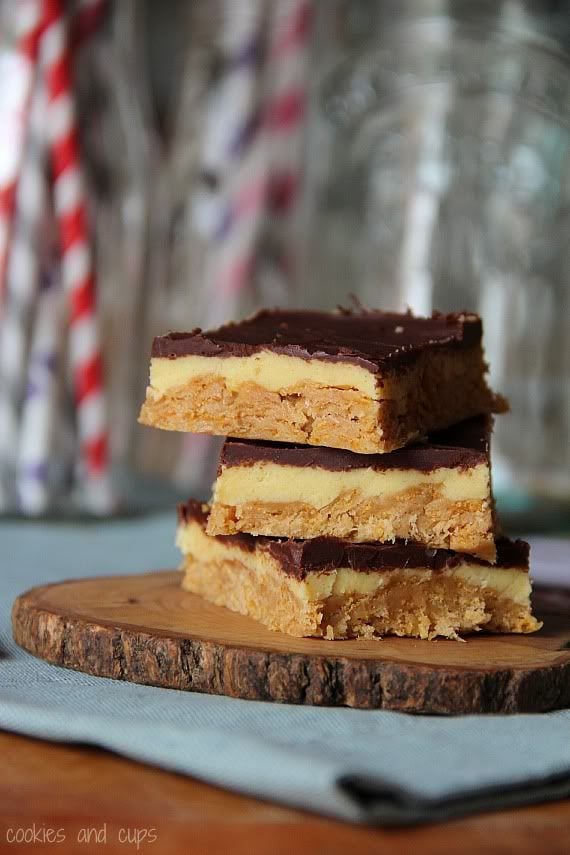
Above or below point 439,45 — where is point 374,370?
below

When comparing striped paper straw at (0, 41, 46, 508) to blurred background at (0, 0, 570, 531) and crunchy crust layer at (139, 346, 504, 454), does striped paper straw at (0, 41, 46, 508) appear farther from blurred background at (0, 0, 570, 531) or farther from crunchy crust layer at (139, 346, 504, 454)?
crunchy crust layer at (139, 346, 504, 454)

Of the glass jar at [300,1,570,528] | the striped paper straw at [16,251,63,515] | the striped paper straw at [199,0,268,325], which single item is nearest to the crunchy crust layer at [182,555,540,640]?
the striped paper straw at [16,251,63,515]

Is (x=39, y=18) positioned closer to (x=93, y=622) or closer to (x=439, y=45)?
(x=439, y=45)

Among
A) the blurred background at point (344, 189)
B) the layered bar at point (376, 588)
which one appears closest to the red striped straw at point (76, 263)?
the blurred background at point (344, 189)

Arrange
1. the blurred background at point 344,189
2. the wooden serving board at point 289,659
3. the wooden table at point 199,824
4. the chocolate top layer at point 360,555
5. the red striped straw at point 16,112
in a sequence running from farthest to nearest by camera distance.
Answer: the blurred background at point 344,189 → the red striped straw at point 16,112 → the chocolate top layer at point 360,555 → the wooden serving board at point 289,659 → the wooden table at point 199,824

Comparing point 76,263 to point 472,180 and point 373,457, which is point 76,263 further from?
point 373,457

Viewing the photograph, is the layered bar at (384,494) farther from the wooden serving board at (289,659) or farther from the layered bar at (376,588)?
the wooden serving board at (289,659)

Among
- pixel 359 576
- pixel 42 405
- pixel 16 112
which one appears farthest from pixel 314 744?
pixel 16 112

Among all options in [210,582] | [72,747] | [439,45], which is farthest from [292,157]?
[72,747]
